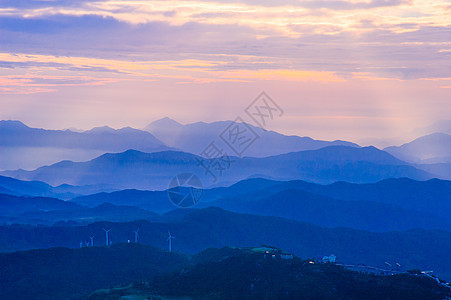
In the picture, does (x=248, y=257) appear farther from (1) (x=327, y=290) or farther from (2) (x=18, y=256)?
(2) (x=18, y=256)

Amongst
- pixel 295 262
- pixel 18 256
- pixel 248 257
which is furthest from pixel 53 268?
pixel 295 262

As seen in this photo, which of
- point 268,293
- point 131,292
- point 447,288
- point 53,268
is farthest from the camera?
point 53,268

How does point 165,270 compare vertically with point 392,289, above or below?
below

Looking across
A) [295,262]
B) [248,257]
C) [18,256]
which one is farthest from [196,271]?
[18,256]

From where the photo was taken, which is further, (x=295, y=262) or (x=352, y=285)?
(x=295, y=262)

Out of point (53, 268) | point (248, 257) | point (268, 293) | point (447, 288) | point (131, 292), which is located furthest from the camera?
point (53, 268)

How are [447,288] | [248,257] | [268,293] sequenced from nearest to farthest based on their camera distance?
[447,288] < [268,293] < [248,257]

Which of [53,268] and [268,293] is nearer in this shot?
[268,293]

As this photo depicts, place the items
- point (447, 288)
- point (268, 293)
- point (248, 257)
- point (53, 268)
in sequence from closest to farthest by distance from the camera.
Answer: point (447, 288) → point (268, 293) → point (248, 257) → point (53, 268)

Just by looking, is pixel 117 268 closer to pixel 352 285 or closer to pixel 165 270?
pixel 165 270
